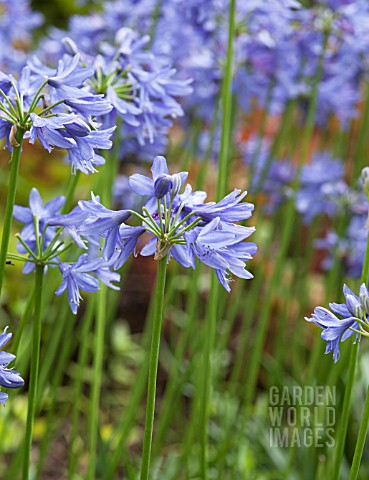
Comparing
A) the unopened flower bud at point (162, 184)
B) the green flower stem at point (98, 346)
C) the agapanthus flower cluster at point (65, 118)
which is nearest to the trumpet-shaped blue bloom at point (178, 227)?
the unopened flower bud at point (162, 184)

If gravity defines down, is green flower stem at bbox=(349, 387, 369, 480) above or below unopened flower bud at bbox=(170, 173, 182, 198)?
below

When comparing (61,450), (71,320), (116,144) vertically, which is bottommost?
(61,450)

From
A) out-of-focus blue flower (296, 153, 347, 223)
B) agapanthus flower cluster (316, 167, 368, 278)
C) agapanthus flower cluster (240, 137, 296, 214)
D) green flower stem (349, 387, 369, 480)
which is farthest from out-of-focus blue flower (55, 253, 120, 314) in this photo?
agapanthus flower cluster (240, 137, 296, 214)

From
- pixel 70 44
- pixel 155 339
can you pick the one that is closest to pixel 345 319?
pixel 155 339

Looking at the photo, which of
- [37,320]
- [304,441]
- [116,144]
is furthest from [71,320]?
[37,320]

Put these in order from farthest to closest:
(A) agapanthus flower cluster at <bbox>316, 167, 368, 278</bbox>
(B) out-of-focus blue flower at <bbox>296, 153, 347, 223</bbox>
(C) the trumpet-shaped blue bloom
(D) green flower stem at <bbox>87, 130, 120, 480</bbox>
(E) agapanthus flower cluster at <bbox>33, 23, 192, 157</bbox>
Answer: (B) out-of-focus blue flower at <bbox>296, 153, 347, 223</bbox> < (A) agapanthus flower cluster at <bbox>316, 167, 368, 278</bbox> < (D) green flower stem at <bbox>87, 130, 120, 480</bbox> < (E) agapanthus flower cluster at <bbox>33, 23, 192, 157</bbox> < (C) the trumpet-shaped blue bloom

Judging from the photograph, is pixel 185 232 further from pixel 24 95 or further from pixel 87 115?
pixel 24 95

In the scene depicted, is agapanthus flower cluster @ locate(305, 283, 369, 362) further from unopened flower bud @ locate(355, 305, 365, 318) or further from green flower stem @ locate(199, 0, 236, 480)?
green flower stem @ locate(199, 0, 236, 480)

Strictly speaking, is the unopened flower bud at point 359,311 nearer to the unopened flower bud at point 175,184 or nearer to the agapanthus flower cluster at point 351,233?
the unopened flower bud at point 175,184
